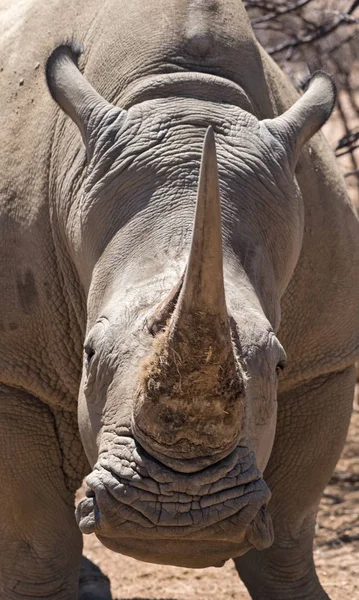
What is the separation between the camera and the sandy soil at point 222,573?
6617 mm

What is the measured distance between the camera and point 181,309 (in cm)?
374

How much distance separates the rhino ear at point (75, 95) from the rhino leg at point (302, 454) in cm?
156

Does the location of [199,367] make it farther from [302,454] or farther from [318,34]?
[318,34]

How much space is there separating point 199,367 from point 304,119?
150 centimetres

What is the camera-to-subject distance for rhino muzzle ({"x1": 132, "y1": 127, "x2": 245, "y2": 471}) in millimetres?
3703

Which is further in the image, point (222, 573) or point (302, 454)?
point (222, 573)

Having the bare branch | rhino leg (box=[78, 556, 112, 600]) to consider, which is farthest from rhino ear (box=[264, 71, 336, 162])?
the bare branch

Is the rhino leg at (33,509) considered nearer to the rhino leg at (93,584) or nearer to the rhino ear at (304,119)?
the rhino leg at (93,584)

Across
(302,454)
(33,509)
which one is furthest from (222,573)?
(33,509)

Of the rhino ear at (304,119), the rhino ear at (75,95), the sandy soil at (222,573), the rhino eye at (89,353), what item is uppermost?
the rhino ear at (75,95)

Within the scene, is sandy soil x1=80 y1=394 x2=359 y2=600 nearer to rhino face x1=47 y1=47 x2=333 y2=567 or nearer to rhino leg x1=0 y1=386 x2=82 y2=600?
rhino leg x1=0 y1=386 x2=82 y2=600

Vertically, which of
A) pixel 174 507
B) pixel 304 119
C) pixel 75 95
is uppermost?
pixel 75 95

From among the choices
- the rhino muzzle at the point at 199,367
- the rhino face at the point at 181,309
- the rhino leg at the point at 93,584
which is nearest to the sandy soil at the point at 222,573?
the rhino leg at the point at 93,584

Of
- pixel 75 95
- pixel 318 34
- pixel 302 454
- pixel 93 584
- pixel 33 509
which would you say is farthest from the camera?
pixel 318 34
